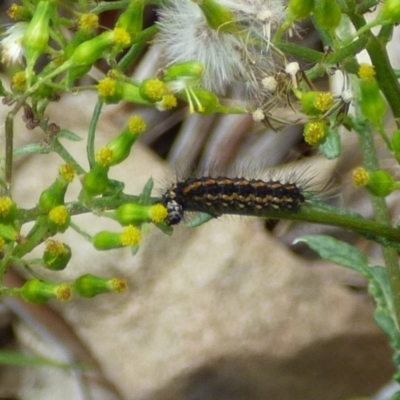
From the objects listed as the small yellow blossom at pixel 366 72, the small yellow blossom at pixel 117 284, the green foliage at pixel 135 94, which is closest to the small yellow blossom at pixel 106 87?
the green foliage at pixel 135 94

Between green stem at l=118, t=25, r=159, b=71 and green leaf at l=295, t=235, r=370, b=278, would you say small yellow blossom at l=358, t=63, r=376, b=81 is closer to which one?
green stem at l=118, t=25, r=159, b=71

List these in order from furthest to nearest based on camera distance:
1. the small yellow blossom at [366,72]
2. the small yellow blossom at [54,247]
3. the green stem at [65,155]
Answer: the green stem at [65,155] → the small yellow blossom at [54,247] → the small yellow blossom at [366,72]

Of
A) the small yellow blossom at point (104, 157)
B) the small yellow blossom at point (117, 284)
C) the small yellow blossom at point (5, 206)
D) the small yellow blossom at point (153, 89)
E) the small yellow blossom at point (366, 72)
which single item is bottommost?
the small yellow blossom at point (117, 284)

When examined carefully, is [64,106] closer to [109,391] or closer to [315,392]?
[109,391]

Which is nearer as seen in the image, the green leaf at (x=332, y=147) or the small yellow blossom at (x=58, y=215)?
the small yellow blossom at (x=58, y=215)

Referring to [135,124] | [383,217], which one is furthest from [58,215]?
[383,217]

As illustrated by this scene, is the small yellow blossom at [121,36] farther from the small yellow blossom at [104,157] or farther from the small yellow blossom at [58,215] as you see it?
the small yellow blossom at [58,215]
